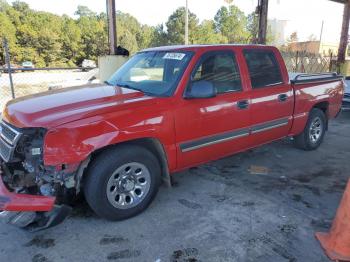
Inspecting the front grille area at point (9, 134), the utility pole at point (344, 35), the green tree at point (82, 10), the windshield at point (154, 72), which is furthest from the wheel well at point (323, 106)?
the green tree at point (82, 10)

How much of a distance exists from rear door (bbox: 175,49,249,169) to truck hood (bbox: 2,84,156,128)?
1.83ft

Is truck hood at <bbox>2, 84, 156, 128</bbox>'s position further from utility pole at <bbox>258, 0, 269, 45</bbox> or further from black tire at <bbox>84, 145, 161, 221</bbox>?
utility pole at <bbox>258, 0, 269, 45</bbox>

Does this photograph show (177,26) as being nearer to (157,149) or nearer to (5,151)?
(157,149)

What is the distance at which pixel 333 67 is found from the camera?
15.8 m

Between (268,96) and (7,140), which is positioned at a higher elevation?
(268,96)

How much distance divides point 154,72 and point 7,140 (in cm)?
188

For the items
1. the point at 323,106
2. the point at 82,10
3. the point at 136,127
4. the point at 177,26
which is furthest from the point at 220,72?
the point at 82,10

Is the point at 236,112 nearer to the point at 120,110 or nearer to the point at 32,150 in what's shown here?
the point at 120,110

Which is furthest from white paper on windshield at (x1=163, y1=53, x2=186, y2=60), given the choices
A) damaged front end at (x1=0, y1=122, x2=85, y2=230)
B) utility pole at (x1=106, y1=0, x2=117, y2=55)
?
utility pole at (x1=106, y1=0, x2=117, y2=55)

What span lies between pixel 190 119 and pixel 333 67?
14.3 metres

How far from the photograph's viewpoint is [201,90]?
376 cm

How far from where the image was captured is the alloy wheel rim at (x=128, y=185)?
345 centimetres

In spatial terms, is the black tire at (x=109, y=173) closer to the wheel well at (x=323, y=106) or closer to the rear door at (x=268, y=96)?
the rear door at (x=268, y=96)

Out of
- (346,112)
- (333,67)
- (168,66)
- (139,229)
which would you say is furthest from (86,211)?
(333,67)
